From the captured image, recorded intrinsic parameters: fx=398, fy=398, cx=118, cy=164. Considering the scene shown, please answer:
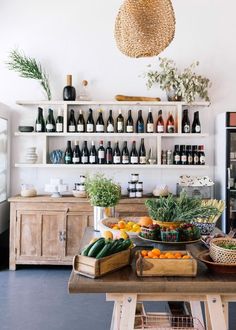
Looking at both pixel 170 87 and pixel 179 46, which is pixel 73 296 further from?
pixel 179 46

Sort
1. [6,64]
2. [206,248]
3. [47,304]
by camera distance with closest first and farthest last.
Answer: [206,248] → [47,304] → [6,64]

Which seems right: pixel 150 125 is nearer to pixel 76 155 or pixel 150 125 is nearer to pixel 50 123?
pixel 76 155

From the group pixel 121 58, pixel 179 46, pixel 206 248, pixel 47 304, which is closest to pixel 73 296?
pixel 47 304

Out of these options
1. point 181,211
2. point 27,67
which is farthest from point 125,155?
point 181,211

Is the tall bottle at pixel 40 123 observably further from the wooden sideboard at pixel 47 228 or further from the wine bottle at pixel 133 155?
the wine bottle at pixel 133 155

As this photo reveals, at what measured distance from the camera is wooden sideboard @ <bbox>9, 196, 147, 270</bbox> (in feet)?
16.0

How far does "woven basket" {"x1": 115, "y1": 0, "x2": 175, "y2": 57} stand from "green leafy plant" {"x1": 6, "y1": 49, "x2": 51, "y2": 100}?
106 inches

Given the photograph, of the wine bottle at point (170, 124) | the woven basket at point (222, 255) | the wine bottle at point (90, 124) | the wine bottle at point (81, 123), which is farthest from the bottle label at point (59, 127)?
the woven basket at point (222, 255)

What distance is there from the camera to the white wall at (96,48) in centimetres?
544

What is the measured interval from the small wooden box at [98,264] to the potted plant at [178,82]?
329 centimetres

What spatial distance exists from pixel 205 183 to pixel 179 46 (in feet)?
6.28

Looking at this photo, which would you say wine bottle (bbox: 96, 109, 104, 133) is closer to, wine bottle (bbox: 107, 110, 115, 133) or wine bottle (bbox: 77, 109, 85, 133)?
wine bottle (bbox: 107, 110, 115, 133)

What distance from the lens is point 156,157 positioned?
17.4 feet

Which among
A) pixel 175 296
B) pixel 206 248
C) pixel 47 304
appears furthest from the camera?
pixel 47 304
